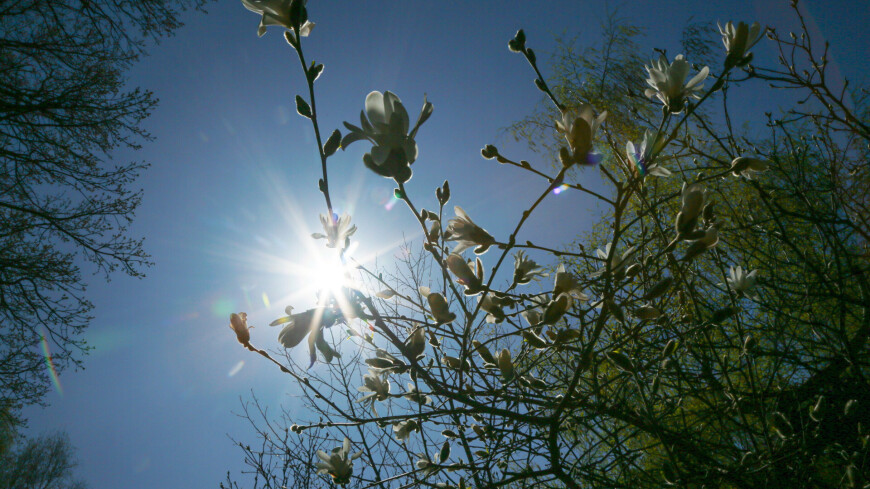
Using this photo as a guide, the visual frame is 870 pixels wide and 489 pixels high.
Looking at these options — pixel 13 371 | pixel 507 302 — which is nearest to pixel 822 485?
pixel 507 302

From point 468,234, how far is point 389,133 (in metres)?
0.28

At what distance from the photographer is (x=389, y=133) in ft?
2.09

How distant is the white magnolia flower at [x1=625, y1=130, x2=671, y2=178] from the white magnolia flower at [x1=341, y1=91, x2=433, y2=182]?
35 cm

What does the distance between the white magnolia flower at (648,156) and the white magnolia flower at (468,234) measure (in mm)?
279

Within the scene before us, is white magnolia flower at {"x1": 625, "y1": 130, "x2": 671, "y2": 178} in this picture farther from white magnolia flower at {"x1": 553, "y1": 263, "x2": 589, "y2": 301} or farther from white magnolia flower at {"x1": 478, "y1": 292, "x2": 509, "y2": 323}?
white magnolia flower at {"x1": 478, "y1": 292, "x2": 509, "y2": 323}

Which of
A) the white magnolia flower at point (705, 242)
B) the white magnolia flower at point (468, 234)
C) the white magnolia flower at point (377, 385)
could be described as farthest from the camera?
the white magnolia flower at point (377, 385)

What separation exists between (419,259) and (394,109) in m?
2.36

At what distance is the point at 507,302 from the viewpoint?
89cm

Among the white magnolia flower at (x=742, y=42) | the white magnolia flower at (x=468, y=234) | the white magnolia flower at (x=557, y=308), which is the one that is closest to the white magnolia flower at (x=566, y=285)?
the white magnolia flower at (x=557, y=308)

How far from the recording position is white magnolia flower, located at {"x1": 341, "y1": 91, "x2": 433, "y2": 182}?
0.63m

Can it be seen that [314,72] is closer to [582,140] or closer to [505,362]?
[582,140]

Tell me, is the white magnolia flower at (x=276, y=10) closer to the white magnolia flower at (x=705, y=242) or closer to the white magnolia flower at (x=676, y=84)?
the white magnolia flower at (x=676, y=84)

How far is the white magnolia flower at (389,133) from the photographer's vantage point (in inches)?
24.8

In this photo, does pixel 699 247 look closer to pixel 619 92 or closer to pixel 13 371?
pixel 619 92
